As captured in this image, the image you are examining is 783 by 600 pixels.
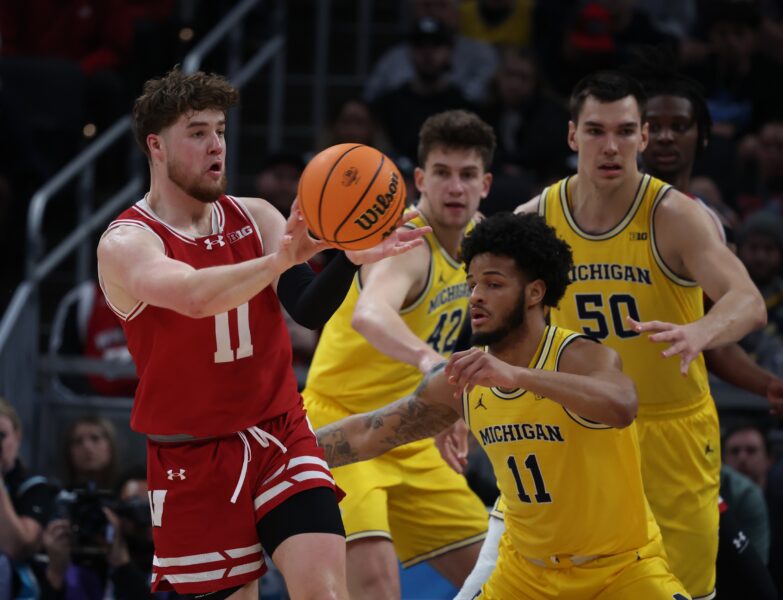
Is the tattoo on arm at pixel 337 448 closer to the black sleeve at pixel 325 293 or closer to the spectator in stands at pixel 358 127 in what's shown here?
the black sleeve at pixel 325 293

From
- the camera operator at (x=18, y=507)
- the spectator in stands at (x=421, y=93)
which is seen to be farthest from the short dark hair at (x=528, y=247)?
the spectator in stands at (x=421, y=93)

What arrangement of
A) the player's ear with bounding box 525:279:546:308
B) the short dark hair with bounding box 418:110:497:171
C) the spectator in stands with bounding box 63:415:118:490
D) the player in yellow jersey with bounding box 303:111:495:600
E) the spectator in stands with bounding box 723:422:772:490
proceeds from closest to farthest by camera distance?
1. the player's ear with bounding box 525:279:546:308
2. the player in yellow jersey with bounding box 303:111:495:600
3. the short dark hair with bounding box 418:110:497:171
4. the spectator in stands with bounding box 723:422:772:490
5. the spectator in stands with bounding box 63:415:118:490

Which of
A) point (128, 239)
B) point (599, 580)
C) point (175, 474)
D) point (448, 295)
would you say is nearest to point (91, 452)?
point (448, 295)

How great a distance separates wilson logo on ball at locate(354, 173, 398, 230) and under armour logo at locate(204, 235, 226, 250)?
70cm

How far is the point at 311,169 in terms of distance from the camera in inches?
192

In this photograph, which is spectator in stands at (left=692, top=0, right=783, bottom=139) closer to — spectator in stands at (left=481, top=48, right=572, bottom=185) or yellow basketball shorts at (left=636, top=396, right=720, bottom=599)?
spectator in stands at (left=481, top=48, right=572, bottom=185)

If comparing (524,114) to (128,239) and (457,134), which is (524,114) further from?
(128,239)

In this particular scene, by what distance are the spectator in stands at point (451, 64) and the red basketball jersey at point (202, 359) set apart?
21.2 ft

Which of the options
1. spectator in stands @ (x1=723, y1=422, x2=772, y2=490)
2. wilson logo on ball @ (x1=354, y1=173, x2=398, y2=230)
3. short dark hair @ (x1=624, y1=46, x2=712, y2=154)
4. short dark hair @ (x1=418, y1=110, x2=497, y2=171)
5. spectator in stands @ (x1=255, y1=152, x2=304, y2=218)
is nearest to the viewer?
wilson logo on ball @ (x1=354, y1=173, x2=398, y2=230)

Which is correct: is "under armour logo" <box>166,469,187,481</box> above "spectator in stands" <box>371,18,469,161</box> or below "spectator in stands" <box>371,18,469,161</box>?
below

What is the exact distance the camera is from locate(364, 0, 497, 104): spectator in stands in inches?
456

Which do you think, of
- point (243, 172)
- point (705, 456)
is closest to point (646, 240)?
point (705, 456)

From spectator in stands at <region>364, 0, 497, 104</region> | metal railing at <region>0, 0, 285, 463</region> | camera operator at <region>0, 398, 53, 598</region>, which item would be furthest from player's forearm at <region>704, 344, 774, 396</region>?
spectator in stands at <region>364, 0, 497, 104</region>

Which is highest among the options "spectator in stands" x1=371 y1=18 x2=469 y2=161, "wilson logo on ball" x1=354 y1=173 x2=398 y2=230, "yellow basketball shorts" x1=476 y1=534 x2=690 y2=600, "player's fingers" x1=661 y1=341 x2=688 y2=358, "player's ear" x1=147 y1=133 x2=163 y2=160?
"spectator in stands" x1=371 y1=18 x2=469 y2=161
